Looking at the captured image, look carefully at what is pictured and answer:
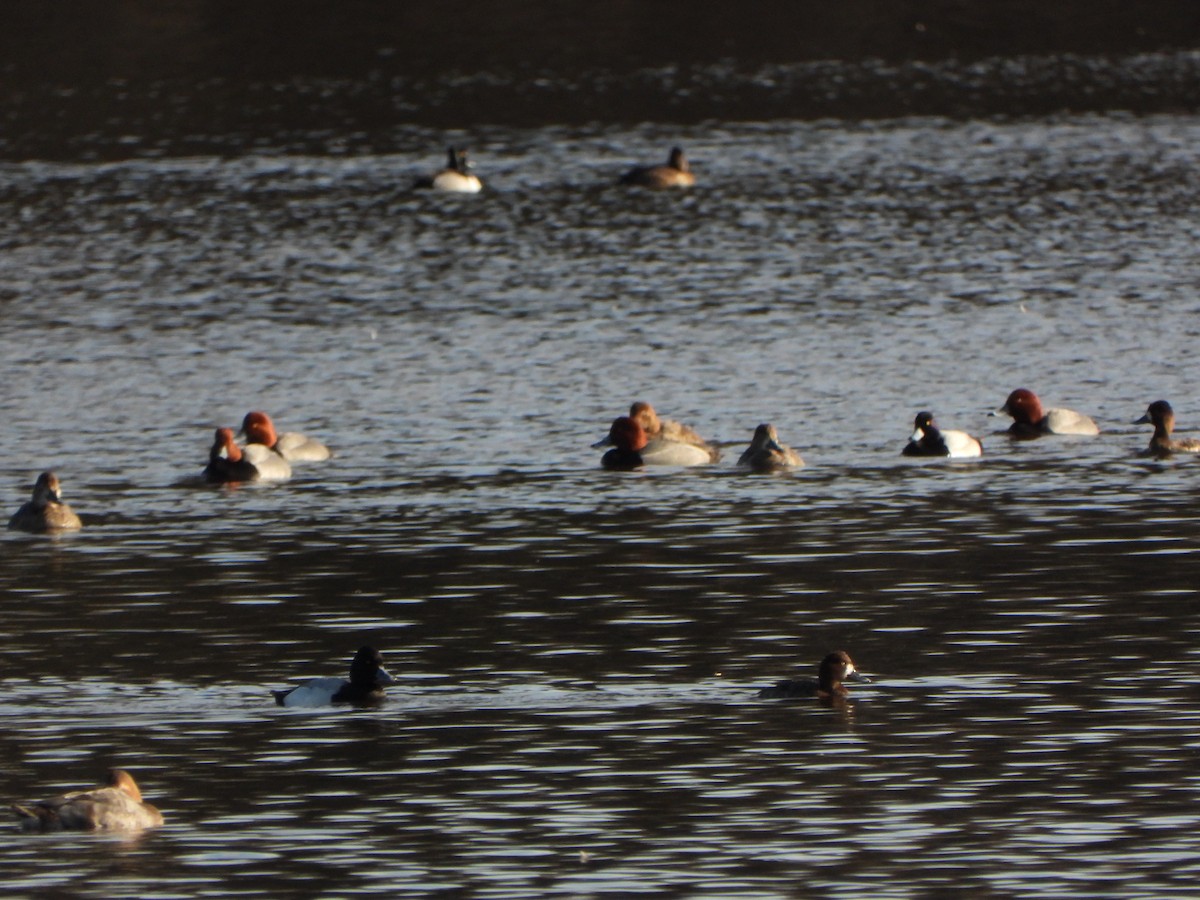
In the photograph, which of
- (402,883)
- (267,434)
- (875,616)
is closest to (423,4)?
(267,434)

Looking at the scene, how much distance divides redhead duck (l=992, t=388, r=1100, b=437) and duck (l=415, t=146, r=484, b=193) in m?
25.9

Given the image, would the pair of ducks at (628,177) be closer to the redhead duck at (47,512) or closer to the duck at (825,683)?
the redhead duck at (47,512)

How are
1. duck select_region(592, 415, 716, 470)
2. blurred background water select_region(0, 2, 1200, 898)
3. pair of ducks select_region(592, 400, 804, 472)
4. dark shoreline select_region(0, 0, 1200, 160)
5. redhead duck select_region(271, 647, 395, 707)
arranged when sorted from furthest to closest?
dark shoreline select_region(0, 0, 1200, 160)
duck select_region(592, 415, 716, 470)
pair of ducks select_region(592, 400, 804, 472)
redhead duck select_region(271, 647, 395, 707)
blurred background water select_region(0, 2, 1200, 898)

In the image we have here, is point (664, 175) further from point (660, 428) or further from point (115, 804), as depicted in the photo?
point (115, 804)

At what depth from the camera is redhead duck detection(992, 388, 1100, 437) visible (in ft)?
107

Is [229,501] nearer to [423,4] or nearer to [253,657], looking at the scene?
[253,657]

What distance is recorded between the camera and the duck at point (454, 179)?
188ft

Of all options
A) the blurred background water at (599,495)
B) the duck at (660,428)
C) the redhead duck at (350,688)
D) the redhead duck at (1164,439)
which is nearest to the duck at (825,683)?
the blurred background water at (599,495)

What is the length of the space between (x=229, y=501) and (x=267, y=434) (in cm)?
215

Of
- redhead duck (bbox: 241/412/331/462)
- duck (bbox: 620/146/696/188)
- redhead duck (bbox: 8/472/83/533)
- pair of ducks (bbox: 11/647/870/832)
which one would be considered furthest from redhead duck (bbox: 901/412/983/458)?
duck (bbox: 620/146/696/188)

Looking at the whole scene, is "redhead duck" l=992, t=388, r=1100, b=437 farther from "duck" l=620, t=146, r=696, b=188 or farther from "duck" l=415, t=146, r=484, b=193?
"duck" l=415, t=146, r=484, b=193

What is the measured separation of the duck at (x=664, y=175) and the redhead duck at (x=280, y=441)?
85.2ft

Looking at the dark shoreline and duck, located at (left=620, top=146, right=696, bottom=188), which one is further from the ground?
the dark shoreline

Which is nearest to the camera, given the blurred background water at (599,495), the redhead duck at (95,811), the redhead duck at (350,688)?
the redhead duck at (95,811)
